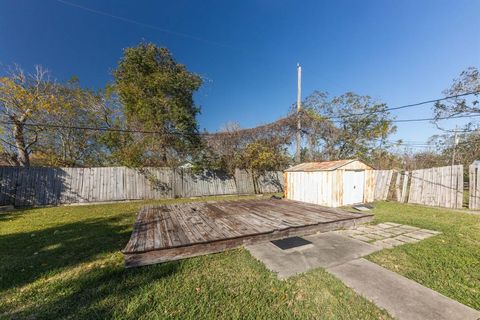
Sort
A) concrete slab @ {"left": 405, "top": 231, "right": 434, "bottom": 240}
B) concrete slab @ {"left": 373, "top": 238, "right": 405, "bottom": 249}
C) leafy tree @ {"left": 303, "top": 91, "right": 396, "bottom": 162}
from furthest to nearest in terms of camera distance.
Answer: leafy tree @ {"left": 303, "top": 91, "right": 396, "bottom": 162} → concrete slab @ {"left": 405, "top": 231, "right": 434, "bottom": 240} → concrete slab @ {"left": 373, "top": 238, "right": 405, "bottom": 249}

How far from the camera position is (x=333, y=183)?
6875 millimetres

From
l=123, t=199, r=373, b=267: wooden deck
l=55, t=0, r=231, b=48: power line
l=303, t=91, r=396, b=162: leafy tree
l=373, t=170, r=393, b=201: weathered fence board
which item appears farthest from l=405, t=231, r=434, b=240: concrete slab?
l=55, t=0, r=231, b=48: power line

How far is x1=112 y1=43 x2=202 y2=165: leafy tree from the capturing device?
10.1 m

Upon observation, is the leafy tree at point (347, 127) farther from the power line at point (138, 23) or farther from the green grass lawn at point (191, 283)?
the green grass lawn at point (191, 283)

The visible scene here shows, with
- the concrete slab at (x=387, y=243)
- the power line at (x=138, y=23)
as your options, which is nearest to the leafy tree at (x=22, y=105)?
the power line at (x=138, y=23)

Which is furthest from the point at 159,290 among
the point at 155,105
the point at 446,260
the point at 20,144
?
the point at 20,144

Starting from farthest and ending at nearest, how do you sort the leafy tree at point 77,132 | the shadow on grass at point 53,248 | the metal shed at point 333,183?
the leafy tree at point 77,132
the metal shed at point 333,183
the shadow on grass at point 53,248

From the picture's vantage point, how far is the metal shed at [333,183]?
692 cm

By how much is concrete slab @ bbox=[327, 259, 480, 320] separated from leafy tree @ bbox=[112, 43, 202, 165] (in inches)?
365

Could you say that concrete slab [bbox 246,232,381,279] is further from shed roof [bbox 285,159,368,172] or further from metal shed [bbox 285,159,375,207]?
shed roof [bbox 285,159,368,172]

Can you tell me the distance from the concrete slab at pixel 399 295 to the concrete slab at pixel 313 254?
257 mm

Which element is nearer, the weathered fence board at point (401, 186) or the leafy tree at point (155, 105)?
the weathered fence board at point (401, 186)

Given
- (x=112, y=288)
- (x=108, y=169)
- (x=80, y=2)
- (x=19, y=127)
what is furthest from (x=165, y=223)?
(x=19, y=127)

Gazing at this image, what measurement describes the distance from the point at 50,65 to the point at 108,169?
673 centimetres
